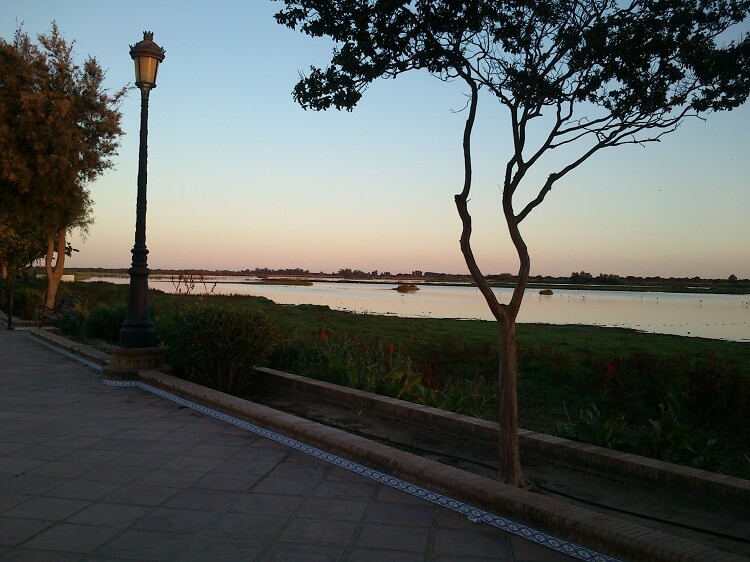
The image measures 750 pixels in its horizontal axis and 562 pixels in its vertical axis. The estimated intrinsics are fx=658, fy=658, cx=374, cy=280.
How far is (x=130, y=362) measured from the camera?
9.70m

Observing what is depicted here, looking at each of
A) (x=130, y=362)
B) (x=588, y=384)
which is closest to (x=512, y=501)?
(x=130, y=362)

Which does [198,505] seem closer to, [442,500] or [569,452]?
[442,500]

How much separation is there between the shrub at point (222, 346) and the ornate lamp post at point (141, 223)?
818mm

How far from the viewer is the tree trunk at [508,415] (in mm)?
4871

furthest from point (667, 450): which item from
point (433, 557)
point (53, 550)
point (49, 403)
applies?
point (49, 403)

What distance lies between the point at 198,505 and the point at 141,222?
656 centimetres

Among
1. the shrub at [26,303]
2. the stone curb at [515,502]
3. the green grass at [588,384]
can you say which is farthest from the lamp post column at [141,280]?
the shrub at [26,303]

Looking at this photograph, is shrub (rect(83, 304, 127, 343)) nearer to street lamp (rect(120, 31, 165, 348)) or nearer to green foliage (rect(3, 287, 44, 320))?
street lamp (rect(120, 31, 165, 348))

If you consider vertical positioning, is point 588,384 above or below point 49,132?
below

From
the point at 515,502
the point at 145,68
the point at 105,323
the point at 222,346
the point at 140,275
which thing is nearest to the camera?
the point at 515,502

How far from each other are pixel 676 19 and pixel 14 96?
64.6 feet

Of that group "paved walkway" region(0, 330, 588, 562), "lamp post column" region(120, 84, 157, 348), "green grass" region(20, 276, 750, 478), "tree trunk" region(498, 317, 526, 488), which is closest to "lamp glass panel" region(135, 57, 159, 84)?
"lamp post column" region(120, 84, 157, 348)

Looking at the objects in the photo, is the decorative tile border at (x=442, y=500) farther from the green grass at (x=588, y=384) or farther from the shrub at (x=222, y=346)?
the green grass at (x=588, y=384)

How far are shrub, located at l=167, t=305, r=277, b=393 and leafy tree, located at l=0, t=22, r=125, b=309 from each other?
12925 millimetres
